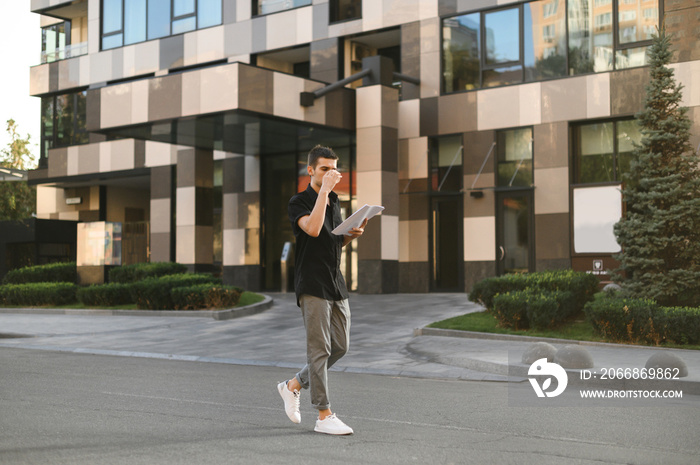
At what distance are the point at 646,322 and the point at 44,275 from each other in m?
21.5

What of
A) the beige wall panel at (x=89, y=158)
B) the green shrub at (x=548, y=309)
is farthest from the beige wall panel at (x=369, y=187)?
the beige wall panel at (x=89, y=158)

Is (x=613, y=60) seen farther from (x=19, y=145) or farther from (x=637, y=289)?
(x=19, y=145)

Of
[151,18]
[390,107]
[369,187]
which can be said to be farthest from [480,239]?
[151,18]

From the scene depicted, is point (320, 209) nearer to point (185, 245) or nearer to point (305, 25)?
point (305, 25)

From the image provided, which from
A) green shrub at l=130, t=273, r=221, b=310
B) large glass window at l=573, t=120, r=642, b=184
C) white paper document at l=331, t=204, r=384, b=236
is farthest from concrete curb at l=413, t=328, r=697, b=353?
large glass window at l=573, t=120, r=642, b=184

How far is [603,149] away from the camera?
2333 centimetres

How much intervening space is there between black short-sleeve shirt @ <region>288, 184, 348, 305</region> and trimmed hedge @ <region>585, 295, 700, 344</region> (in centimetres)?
860

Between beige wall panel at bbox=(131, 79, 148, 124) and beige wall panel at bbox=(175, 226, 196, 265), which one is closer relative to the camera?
beige wall panel at bbox=(131, 79, 148, 124)

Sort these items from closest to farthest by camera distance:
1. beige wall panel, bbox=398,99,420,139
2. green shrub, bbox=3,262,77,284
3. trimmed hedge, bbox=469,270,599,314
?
trimmed hedge, bbox=469,270,599,314 → beige wall panel, bbox=398,99,420,139 → green shrub, bbox=3,262,77,284

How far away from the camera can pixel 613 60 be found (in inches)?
901

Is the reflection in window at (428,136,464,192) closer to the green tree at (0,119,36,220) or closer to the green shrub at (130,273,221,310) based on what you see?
the green shrub at (130,273,221,310)

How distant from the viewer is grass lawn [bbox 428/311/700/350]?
14328mm

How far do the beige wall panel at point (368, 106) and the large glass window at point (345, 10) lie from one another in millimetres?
3490

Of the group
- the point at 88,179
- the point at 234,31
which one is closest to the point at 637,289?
the point at 234,31
